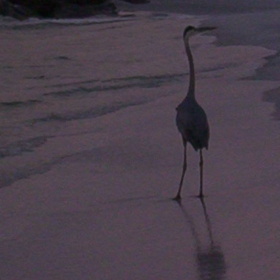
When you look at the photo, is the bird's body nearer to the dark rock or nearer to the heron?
the heron

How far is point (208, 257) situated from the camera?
6551mm

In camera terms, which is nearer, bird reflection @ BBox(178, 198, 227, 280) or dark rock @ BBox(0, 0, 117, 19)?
bird reflection @ BBox(178, 198, 227, 280)

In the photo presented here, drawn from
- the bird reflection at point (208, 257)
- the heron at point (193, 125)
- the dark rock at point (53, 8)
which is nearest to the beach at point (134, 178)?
the bird reflection at point (208, 257)

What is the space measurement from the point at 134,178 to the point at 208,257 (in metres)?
3.07

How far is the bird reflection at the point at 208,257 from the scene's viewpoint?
6125 mm

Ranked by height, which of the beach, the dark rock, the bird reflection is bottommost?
the dark rock

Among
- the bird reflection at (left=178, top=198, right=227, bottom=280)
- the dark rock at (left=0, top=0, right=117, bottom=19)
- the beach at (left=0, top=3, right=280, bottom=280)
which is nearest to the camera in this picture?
the bird reflection at (left=178, top=198, right=227, bottom=280)

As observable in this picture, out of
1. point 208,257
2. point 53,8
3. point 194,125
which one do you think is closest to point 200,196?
point 194,125

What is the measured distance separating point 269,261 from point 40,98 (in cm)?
1141

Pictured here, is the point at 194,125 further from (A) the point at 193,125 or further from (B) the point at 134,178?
(B) the point at 134,178

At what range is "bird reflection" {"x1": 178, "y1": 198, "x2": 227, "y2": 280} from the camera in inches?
241

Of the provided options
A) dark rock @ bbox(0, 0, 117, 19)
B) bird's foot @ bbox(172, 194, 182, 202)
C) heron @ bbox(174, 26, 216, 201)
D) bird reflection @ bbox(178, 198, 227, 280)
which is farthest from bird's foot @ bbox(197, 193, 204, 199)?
dark rock @ bbox(0, 0, 117, 19)

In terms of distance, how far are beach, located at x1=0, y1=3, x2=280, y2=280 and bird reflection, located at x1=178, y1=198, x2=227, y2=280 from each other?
1 centimetres

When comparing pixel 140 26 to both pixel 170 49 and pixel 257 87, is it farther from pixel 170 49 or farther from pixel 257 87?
pixel 257 87
